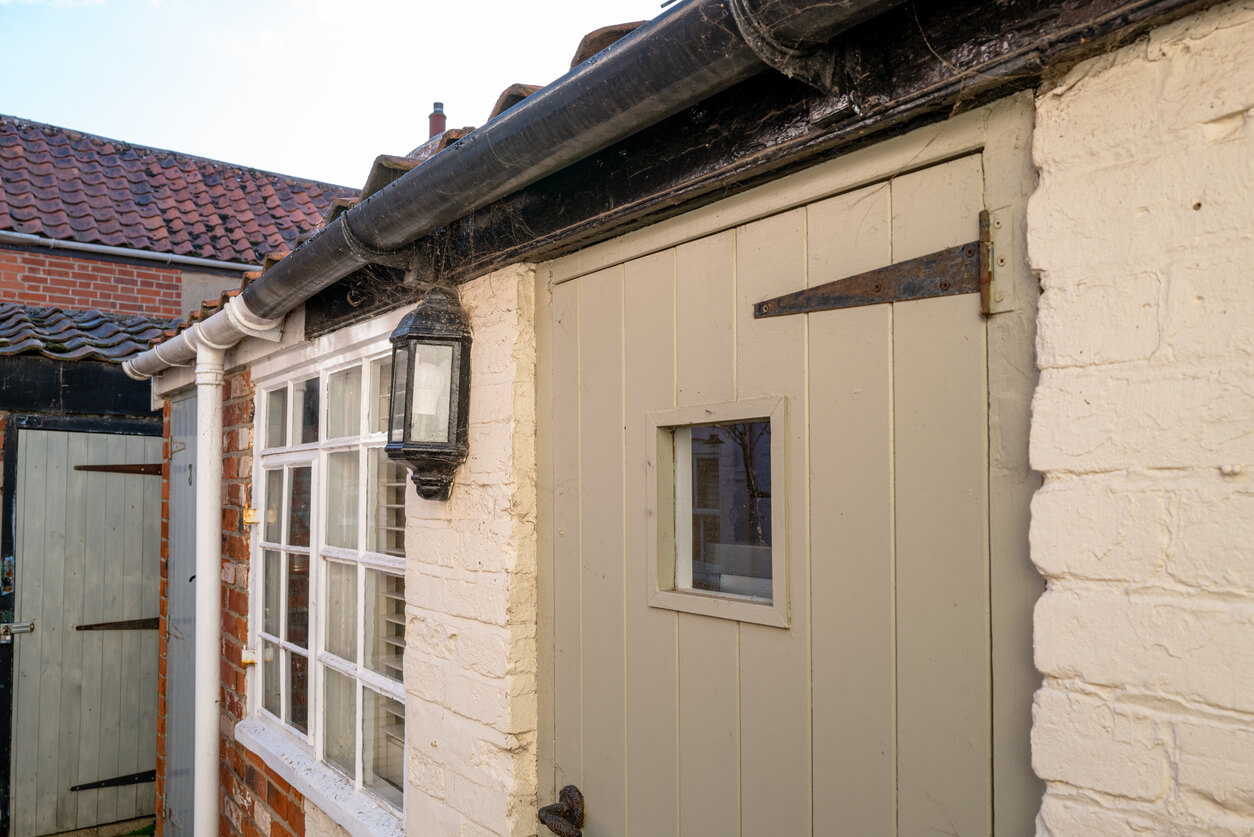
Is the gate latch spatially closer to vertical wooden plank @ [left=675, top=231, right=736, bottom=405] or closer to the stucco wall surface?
vertical wooden plank @ [left=675, top=231, right=736, bottom=405]

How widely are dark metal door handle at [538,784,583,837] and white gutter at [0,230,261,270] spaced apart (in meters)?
7.77

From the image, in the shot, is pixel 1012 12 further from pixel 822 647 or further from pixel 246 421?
pixel 246 421

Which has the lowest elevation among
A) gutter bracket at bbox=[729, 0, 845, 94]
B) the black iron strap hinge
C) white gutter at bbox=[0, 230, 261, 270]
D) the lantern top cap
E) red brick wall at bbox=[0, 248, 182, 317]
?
the black iron strap hinge

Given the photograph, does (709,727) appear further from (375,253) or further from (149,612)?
(149,612)

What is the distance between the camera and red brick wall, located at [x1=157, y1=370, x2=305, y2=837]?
3910 mm

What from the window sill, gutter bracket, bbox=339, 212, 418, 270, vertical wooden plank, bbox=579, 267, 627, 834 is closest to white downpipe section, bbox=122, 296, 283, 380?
gutter bracket, bbox=339, 212, 418, 270

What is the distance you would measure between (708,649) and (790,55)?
43.4 inches

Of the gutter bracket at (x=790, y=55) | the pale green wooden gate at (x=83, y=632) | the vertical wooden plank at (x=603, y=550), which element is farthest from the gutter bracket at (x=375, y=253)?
the pale green wooden gate at (x=83, y=632)

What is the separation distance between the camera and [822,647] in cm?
153

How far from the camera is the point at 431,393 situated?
7.89ft

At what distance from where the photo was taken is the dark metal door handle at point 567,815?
205cm

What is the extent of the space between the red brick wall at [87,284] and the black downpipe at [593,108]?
23.3ft

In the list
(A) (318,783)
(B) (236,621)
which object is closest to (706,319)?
(A) (318,783)

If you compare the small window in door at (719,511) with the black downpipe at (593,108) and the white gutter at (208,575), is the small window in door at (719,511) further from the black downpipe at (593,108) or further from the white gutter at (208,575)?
the white gutter at (208,575)
